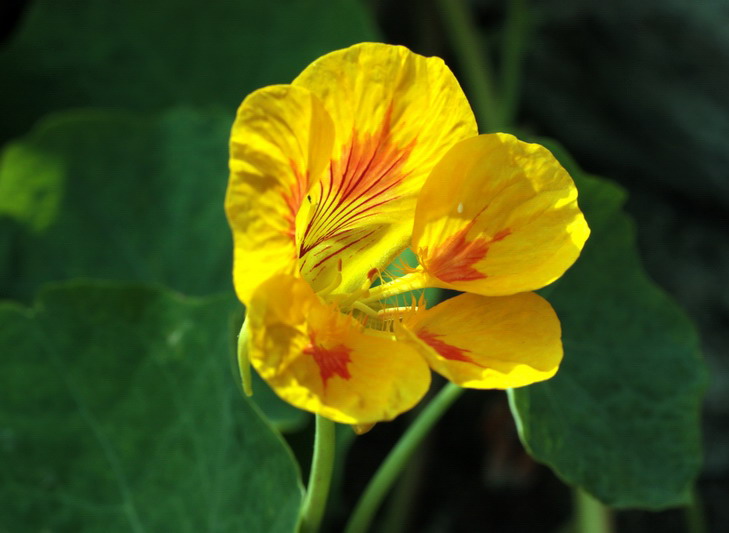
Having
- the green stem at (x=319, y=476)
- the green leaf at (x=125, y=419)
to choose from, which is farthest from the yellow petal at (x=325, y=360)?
the green leaf at (x=125, y=419)

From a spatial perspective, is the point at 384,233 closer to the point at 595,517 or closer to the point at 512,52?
the point at 595,517

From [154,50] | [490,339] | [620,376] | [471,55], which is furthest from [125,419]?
[471,55]

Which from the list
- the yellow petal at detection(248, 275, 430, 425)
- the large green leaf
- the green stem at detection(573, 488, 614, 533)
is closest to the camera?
the yellow petal at detection(248, 275, 430, 425)

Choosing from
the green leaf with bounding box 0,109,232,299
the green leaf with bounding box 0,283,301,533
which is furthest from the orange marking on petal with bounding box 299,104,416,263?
the green leaf with bounding box 0,109,232,299

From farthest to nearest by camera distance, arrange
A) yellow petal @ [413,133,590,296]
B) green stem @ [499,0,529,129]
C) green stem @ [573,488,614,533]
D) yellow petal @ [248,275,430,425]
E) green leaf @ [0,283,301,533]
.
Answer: green stem @ [499,0,529,129], green stem @ [573,488,614,533], green leaf @ [0,283,301,533], yellow petal @ [413,133,590,296], yellow petal @ [248,275,430,425]

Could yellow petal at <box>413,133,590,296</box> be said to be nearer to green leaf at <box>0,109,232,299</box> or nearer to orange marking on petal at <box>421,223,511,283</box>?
orange marking on petal at <box>421,223,511,283</box>

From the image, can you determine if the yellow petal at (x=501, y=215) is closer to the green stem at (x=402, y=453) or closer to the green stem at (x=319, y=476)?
the green stem at (x=319, y=476)

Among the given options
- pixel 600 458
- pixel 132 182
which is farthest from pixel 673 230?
pixel 132 182

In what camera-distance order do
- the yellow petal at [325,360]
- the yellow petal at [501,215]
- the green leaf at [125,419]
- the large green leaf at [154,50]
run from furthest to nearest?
the large green leaf at [154,50]
the green leaf at [125,419]
the yellow petal at [501,215]
the yellow petal at [325,360]
